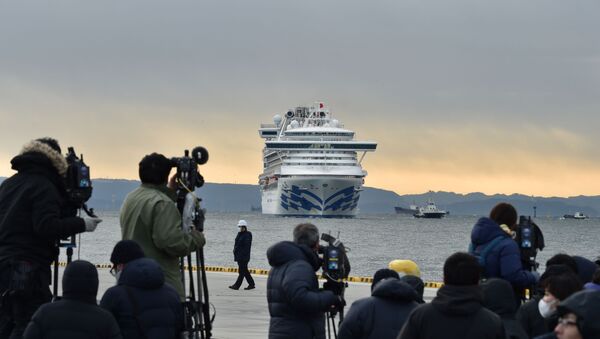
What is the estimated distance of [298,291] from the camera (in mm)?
8383

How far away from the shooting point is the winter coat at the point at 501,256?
9367 mm

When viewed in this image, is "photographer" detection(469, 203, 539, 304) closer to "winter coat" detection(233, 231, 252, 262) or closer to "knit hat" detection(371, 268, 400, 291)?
"knit hat" detection(371, 268, 400, 291)

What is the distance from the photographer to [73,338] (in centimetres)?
688

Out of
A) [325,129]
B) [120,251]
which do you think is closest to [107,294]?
[120,251]

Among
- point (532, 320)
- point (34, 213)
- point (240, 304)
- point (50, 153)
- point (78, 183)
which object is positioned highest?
point (50, 153)

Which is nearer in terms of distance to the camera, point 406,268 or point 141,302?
point 141,302

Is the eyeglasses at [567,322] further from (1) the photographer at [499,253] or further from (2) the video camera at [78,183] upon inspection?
(1) the photographer at [499,253]

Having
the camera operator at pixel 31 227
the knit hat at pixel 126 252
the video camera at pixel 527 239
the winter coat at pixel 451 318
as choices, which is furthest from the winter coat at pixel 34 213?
the video camera at pixel 527 239

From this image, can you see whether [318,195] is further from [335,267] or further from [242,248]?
[335,267]

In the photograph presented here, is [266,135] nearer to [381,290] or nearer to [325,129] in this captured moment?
[325,129]

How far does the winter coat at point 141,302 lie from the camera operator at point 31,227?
0.76 metres

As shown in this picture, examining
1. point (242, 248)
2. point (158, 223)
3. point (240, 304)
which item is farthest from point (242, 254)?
point (158, 223)

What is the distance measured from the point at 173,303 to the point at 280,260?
1111 mm

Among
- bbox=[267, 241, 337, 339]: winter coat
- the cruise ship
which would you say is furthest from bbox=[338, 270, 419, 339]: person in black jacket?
the cruise ship
